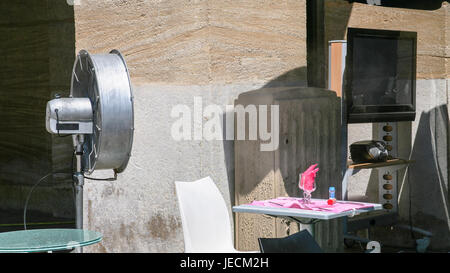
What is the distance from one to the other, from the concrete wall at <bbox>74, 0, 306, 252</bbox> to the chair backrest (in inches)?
45.5

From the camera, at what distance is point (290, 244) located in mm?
4477

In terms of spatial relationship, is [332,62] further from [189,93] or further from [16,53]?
[16,53]

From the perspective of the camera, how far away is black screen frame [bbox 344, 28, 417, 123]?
21.5ft

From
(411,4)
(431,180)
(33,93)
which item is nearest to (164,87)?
(411,4)

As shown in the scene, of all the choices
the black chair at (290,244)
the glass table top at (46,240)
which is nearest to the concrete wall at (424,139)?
the black chair at (290,244)

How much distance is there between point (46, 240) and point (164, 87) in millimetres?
2449

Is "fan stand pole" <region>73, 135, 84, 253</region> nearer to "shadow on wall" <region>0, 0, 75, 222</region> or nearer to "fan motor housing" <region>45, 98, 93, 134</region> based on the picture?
"fan motor housing" <region>45, 98, 93, 134</region>

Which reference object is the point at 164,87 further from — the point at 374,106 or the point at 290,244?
the point at 290,244

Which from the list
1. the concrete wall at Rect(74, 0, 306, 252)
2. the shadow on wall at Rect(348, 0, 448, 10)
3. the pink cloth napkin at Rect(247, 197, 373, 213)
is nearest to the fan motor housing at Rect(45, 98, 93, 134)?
the pink cloth napkin at Rect(247, 197, 373, 213)

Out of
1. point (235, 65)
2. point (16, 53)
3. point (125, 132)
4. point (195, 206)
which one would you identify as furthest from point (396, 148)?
point (16, 53)

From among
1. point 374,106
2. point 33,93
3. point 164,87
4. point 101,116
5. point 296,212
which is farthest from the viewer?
point 33,93

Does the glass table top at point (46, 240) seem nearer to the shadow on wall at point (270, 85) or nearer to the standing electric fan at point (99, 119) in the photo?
the standing electric fan at point (99, 119)

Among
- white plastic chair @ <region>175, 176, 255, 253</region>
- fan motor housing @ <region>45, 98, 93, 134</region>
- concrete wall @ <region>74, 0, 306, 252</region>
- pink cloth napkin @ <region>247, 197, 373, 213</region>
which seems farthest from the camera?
concrete wall @ <region>74, 0, 306, 252</region>

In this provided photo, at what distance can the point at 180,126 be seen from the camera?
629 cm
